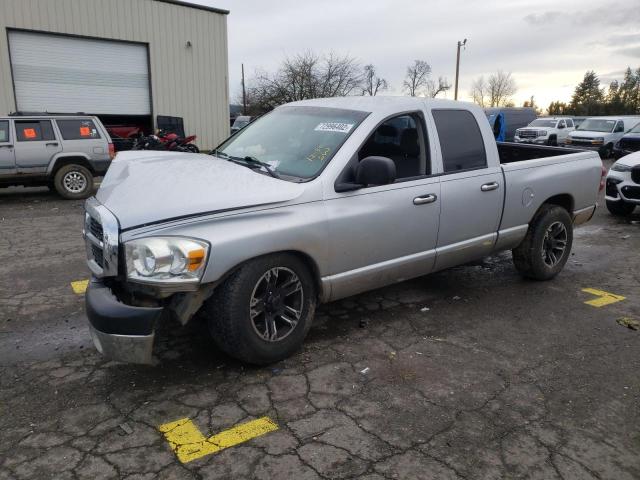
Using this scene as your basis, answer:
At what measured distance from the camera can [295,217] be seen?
3.39 metres

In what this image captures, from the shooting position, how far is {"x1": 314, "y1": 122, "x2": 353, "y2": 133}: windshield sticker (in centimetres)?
390

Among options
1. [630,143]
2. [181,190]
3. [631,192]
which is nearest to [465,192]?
Result: [181,190]

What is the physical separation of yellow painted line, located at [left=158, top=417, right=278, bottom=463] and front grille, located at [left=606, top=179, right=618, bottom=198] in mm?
8615

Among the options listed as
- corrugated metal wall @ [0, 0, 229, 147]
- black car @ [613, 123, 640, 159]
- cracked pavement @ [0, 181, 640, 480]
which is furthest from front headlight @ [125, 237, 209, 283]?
black car @ [613, 123, 640, 159]

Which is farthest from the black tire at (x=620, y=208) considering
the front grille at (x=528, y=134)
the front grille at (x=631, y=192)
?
the front grille at (x=528, y=134)

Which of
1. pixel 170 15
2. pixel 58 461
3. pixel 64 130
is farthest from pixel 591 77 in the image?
pixel 58 461

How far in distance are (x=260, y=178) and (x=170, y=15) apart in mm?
18117

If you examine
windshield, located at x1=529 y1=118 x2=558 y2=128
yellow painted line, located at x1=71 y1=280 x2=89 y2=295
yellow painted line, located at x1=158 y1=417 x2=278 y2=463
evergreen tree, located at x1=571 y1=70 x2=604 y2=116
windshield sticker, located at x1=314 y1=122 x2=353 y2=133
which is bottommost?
yellow painted line, located at x1=158 y1=417 x2=278 y2=463

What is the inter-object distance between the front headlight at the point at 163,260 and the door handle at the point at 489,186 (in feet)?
8.94

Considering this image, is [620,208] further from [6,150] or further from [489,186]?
[6,150]

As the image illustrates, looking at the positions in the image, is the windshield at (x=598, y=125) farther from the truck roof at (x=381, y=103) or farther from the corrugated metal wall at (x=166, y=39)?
the truck roof at (x=381, y=103)

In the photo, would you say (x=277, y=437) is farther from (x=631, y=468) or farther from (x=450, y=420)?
(x=631, y=468)

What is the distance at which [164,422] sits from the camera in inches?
115

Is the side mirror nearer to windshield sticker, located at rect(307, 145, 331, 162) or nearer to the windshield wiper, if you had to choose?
windshield sticker, located at rect(307, 145, 331, 162)
